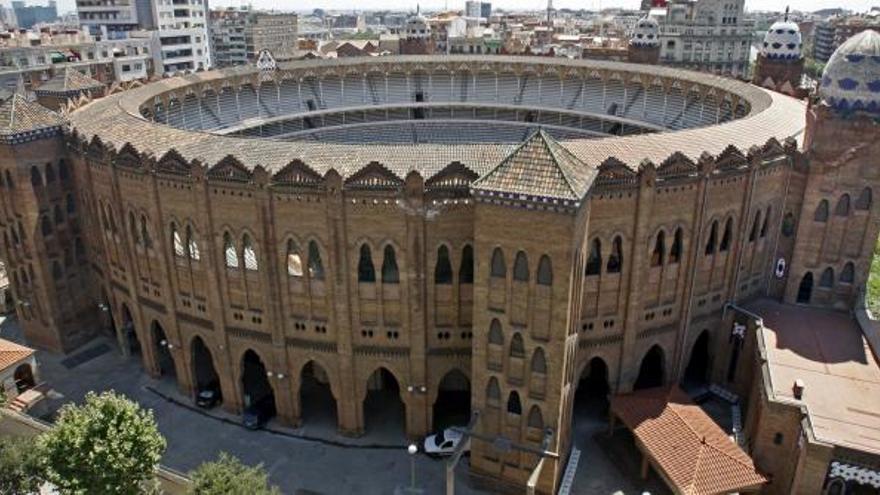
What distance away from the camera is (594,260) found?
31938mm

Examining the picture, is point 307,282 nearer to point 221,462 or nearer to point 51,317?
point 221,462

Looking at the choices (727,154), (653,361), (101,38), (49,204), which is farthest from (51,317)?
(101,38)

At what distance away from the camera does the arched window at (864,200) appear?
116 ft

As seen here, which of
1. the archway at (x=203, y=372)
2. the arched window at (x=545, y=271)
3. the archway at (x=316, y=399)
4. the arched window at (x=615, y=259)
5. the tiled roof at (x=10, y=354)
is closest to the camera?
the arched window at (x=545, y=271)

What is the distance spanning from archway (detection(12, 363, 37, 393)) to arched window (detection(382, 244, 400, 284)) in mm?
22320

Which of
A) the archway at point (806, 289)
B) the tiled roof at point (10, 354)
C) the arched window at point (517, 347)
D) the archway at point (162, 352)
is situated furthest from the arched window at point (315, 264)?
the archway at point (806, 289)

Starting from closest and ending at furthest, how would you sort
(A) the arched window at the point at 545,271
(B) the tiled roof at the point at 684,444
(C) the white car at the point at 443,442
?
(A) the arched window at the point at 545,271 < (B) the tiled roof at the point at 684,444 < (C) the white car at the point at 443,442

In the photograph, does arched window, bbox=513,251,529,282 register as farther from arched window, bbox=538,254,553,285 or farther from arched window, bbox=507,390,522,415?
arched window, bbox=507,390,522,415

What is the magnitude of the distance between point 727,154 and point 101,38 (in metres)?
114

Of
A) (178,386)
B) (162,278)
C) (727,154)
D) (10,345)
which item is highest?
(727,154)

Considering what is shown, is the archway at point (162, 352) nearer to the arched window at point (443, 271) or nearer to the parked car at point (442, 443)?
the parked car at point (442, 443)

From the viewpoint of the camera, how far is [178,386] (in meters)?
39.1

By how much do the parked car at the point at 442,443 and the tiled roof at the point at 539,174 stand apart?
13.6 meters

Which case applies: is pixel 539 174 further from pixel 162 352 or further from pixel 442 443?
pixel 162 352
